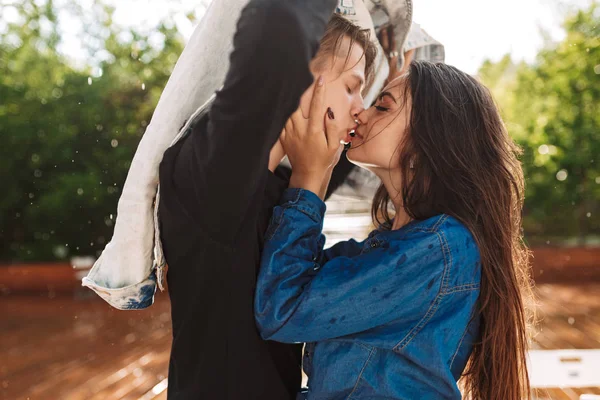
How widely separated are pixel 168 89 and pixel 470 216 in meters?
0.62

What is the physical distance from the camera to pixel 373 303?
3.39 ft

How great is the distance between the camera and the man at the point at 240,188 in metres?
0.70

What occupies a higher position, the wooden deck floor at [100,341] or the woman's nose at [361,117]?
the woman's nose at [361,117]

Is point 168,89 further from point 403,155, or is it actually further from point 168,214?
point 403,155

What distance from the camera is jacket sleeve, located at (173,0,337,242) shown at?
69cm

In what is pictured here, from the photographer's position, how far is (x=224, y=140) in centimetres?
76

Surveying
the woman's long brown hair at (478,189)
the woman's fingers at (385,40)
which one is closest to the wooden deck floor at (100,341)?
the woman's long brown hair at (478,189)

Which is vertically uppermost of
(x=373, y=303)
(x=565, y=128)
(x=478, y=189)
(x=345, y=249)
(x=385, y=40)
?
(x=565, y=128)

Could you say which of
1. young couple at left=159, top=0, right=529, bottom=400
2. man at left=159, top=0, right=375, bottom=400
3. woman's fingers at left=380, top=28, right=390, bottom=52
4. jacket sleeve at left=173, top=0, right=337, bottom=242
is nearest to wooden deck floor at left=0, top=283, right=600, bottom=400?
young couple at left=159, top=0, right=529, bottom=400

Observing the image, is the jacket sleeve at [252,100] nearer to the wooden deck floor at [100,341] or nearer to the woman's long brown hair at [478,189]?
the woman's long brown hair at [478,189]

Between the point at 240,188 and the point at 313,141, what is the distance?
0.30 m

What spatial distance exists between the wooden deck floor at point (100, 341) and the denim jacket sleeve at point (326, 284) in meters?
1.98

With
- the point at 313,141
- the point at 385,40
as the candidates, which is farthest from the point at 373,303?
the point at 385,40

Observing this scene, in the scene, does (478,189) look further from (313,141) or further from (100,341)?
(100,341)
